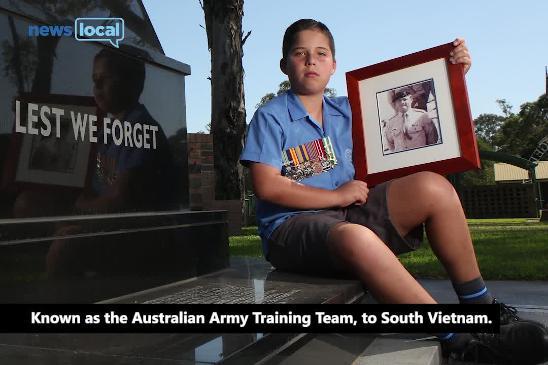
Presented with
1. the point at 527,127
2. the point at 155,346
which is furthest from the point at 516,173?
the point at 155,346

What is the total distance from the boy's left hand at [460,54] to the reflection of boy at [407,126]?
23 cm

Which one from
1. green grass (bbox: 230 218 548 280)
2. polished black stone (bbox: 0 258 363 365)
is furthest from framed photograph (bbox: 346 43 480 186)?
green grass (bbox: 230 218 548 280)

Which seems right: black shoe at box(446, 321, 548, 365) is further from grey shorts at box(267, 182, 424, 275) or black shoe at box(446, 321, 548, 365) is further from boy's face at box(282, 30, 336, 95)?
boy's face at box(282, 30, 336, 95)

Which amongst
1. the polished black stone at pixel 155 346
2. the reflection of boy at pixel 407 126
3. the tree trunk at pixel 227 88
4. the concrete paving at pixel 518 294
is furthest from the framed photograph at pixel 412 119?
the tree trunk at pixel 227 88

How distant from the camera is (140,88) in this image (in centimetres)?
244

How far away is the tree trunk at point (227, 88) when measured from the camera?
31.4ft

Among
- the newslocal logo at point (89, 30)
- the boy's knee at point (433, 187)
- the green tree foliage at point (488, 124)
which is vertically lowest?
the boy's knee at point (433, 187)

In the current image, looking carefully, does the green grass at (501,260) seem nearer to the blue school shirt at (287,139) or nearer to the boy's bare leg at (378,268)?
the blue school shirt at (287,139)

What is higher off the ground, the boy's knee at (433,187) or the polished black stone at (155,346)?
the boy's knee at (433,187)

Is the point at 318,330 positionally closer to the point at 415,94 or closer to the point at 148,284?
the point at 148,284

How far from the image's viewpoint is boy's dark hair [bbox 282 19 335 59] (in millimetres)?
2199

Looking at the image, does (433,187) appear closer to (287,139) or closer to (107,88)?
(287,139)

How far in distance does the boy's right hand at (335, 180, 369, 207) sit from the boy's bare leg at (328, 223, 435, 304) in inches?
11.1

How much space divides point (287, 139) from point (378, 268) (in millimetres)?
739
